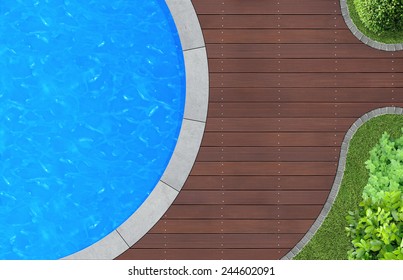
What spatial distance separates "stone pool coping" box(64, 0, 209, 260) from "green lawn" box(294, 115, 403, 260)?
8.56ft

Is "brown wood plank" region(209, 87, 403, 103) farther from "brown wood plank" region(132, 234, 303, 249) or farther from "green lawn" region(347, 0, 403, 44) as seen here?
"brown wood plank" region(132, 234, 303, 249)

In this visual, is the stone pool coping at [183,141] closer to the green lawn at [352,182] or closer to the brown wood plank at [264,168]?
the brown wood plank at [264,168]

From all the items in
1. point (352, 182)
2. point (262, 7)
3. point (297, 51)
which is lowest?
point (352, 182)

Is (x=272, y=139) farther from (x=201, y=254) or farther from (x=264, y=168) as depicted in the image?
(x=201, y=254)

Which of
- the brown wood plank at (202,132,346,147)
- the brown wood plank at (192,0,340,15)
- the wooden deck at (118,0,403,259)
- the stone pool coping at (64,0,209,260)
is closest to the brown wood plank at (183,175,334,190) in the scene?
the wooden deck at (118,0,403,259)

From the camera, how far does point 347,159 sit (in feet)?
38.1

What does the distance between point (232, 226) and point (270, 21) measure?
3771 mm

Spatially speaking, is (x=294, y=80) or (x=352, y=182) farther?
(x=294, y=80)

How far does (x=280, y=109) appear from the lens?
→ 11.7 meters

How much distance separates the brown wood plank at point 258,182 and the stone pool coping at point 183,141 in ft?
0.96

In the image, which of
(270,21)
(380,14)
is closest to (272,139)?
(270,21)

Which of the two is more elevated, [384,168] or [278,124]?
[278,124]

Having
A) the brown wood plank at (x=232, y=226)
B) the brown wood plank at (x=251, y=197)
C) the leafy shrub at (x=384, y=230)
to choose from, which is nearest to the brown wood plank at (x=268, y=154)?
the brown wood plank at (x=251, y=197)

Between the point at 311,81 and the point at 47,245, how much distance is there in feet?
18.5
